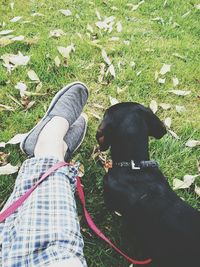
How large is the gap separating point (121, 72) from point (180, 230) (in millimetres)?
1772

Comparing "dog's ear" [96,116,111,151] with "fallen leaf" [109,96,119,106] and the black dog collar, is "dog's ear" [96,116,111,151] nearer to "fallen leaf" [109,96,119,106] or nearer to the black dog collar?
the black dog collar

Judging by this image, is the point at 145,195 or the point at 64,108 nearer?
the point at 145,195

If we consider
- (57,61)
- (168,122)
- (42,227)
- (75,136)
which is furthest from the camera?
(57,61)

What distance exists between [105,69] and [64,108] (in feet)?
2.56

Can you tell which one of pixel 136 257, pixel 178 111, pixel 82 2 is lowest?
pixel 136 257

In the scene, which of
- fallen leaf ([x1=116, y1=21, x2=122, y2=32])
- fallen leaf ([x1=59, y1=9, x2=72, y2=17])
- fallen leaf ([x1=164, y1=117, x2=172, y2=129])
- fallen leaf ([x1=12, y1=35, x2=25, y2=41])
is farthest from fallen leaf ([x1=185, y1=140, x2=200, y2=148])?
fallen leaf ([x1=59, y1=9, x2=72, y2=17])

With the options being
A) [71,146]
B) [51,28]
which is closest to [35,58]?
[51,28]

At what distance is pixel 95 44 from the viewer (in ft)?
12.0

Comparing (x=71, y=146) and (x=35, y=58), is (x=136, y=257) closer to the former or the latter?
(x=71, y=146)

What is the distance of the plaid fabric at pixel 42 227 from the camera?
5.46 feet

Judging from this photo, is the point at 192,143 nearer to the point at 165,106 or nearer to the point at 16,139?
the point at 165,106

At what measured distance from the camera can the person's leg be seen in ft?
5.45

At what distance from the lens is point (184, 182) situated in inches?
108

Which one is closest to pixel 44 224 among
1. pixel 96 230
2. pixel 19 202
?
pixel 19 202
